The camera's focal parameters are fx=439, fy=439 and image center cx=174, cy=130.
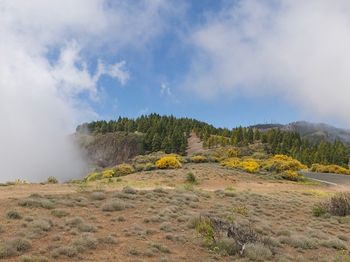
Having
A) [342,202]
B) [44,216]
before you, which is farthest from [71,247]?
[342,202]

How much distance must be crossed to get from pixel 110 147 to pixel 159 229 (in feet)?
378

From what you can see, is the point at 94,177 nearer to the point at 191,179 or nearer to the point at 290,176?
the point at 191,179

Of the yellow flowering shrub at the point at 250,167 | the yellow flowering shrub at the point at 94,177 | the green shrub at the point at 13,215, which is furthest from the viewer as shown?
the yellow flowering shrub at the point at 250,167

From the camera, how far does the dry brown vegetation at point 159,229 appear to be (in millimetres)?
14852

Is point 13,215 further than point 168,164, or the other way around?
point 168,164

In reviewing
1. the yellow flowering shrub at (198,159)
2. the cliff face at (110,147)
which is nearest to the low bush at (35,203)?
the yellow flowering shrub at (198,159)

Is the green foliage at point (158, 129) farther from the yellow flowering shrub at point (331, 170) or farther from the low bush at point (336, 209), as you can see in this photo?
the low bush at point (336, 209)

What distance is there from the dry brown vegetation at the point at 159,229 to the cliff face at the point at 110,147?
9222 centimetres

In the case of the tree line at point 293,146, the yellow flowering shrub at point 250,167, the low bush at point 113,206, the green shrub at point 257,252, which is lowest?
the green shrub at point 257,252

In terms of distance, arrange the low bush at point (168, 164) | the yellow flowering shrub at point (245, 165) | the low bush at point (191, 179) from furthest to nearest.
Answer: the yellow flowering shrub at point (245, 165) < the low bush at point (168, 164) < the low bush at point (191, 179)

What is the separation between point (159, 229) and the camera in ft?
60.5

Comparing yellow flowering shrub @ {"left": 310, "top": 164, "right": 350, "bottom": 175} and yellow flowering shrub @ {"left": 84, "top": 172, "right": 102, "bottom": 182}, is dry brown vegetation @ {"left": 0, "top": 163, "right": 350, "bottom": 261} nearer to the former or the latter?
yellow flowering shrub @ {"left": 84, "top": 172, "right": 102, "bottom": 182}

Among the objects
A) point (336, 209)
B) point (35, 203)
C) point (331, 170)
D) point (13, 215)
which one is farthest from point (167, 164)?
point (13, 215)

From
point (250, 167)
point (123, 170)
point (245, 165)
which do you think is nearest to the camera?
point (123, 170)
